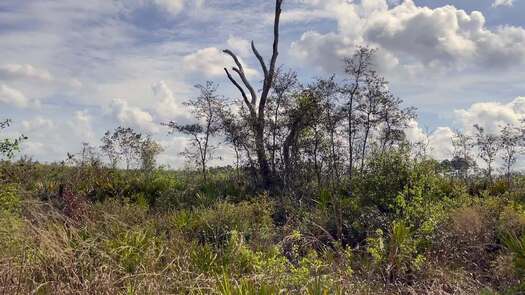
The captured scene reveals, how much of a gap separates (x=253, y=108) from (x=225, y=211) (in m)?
8.22

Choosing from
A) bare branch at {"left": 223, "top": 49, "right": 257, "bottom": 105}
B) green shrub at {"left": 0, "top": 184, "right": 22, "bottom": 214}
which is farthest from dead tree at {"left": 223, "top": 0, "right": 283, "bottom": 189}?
green shrub at {"left": 0, "top": 184, "right": 22, "bottom": 214}

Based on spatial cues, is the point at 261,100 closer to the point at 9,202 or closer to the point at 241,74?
the point at 241,74

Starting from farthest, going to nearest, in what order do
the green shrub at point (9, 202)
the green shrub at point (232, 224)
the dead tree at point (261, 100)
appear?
the dead tree at point (261, 100) → the green shrub at point (232, 224) → the green shrub at point (9, 202)

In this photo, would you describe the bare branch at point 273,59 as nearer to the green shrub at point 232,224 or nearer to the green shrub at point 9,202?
the green shrub at point 232,224

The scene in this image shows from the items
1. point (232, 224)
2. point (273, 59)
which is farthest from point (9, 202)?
point (273, 59)

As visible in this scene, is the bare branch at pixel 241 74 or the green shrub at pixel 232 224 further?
the bare branch at pixel 241 74

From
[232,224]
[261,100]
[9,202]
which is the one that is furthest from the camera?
[261,100]

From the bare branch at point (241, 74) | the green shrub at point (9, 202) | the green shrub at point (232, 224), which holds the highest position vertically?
the bare branch at point (241, 74)

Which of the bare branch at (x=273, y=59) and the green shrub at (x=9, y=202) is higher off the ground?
the bare branch at (x=273, y=59)

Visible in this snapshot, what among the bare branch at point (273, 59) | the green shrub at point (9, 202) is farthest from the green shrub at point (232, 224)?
the bare branch at point (273, 59)

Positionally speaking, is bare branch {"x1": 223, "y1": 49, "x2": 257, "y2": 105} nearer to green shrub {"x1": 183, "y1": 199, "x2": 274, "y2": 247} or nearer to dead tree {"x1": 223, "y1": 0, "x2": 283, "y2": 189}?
dead tree {"x1": 223, "y1": 0, "x2": 283, "y2": 189}

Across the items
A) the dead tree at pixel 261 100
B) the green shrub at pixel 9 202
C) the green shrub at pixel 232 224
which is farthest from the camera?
the dead tree at pixel 261 100

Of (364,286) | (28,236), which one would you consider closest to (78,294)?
(28,236)

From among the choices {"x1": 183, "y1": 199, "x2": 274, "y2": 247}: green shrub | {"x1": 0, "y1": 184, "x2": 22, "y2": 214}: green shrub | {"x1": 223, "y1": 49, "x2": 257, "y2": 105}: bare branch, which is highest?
{"x1": 223, "y1": 49, "x2": 257, "y2": 105}: bare branch
